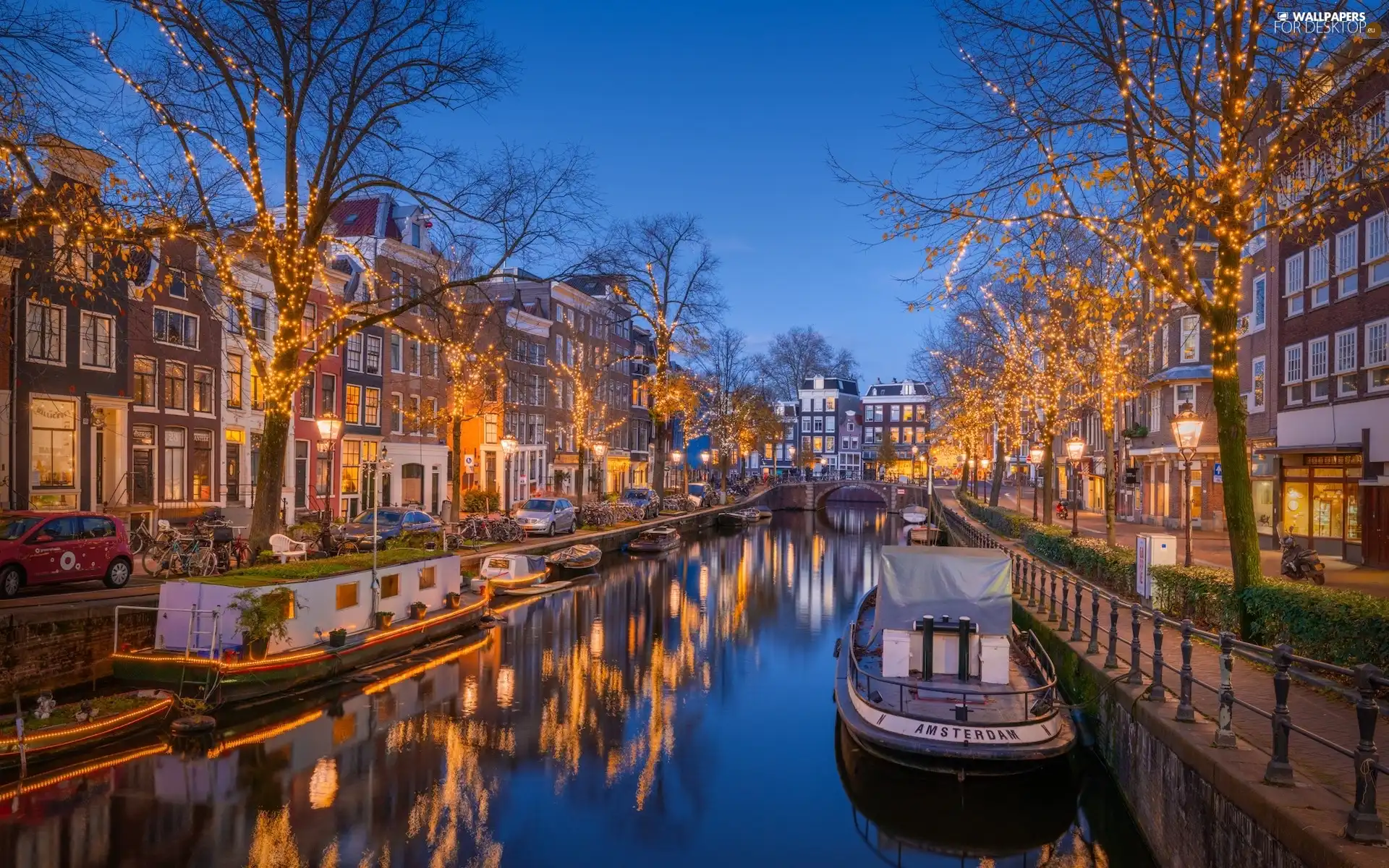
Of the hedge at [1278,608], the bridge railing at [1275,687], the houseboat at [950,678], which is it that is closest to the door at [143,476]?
the houseboat at [950,678]

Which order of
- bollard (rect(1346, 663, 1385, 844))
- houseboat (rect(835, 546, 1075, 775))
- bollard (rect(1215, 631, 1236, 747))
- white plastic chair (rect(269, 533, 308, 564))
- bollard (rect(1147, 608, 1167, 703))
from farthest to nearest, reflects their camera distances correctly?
white plastic chair (rect(269, 533, 308, 564))
houseboat (rect(835, 546, 1075, 775))
bollard (rect(1147, 608, 1167, 703))
bollard (rect(1215, 631, 1236, 747))
bollard (rect(1346, 663, 1385, 844))

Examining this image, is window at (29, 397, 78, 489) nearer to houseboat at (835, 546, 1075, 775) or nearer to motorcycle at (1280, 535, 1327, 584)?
houseboat at (835, 546, 1075, 775)

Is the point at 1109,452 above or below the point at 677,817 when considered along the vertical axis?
above

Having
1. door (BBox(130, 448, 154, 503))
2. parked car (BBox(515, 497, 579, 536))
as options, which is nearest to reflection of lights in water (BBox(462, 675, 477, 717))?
door (BBox(130, 448, 154, 503))

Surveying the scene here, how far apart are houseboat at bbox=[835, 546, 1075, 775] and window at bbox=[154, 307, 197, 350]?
27387 mm

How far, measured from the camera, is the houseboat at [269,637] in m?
16.4

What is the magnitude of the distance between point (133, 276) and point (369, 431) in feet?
105

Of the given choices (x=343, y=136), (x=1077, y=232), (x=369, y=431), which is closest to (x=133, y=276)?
(x=343, y=136)

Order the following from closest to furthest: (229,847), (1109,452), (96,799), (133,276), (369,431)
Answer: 1. (229,847)
2. (96,799)
3. (133,276)
4. (1109,452)
5. (369,431)

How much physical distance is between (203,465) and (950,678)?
3027 centimetres

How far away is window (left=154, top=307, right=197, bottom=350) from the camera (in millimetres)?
33344

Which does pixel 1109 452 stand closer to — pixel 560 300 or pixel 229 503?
pixel 229 503

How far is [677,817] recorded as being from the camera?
1345 centimetres

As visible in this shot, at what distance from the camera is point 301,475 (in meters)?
41.6
